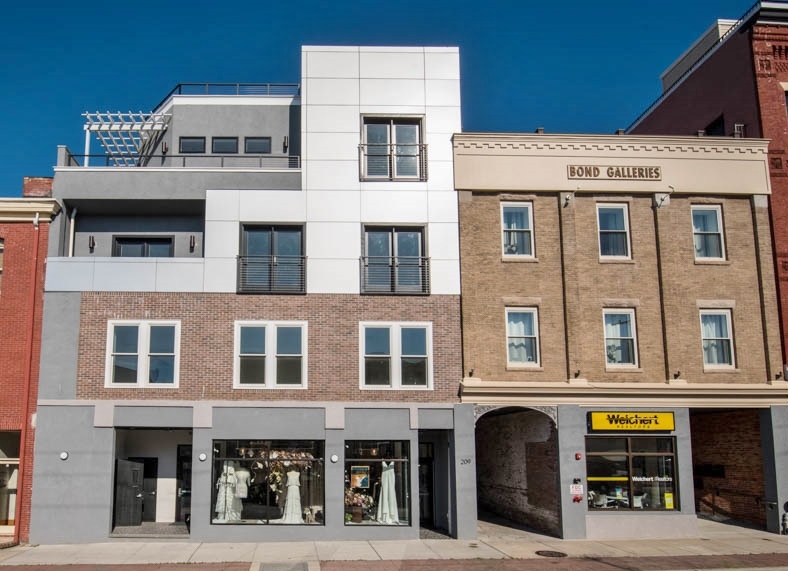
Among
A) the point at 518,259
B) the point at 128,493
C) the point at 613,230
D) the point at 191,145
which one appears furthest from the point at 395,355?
the point at 191,145

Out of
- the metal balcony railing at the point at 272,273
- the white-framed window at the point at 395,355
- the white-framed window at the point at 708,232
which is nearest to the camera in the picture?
the white-framed window at the point at 395,355

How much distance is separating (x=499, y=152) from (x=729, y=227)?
727 centimetres

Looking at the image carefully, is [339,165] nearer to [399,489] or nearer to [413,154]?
[413,154]

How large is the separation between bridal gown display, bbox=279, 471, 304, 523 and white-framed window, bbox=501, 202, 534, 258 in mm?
8565

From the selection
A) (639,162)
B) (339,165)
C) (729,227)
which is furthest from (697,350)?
(339,165)

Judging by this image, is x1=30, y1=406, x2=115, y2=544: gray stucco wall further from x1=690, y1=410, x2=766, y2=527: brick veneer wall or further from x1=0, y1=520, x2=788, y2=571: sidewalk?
x1=690, y1=410, x2=766, y2=527: brick veneer wall

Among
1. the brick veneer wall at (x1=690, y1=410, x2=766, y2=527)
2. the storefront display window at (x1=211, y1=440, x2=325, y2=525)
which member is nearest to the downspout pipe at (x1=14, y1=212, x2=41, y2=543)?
the storefront display window at (x1=211, y1=440, x2=325, y2=525)

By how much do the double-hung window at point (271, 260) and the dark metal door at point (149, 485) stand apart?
240 inches

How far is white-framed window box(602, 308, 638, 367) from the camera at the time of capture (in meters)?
22.1

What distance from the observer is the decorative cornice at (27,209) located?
69.2 feet

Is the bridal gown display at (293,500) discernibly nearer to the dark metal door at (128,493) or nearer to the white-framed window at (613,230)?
the dark metal door at (128,493)

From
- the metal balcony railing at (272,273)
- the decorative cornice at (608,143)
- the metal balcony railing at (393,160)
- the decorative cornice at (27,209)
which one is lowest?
the metal balcony railing at (272,273)

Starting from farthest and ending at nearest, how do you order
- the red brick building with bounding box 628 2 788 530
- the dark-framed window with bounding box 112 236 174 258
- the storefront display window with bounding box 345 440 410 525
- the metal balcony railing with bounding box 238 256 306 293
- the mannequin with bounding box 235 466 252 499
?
the dark-framed window with bounding box 112 236 174 258 → the red brick building with bounding box 628 2 788 530 → the metal balcony railing with bounding box 238 256 306 293 → the storefront display window with bounding box 345 440 410 525 → the mannequin with bounding box 235 466 252 499

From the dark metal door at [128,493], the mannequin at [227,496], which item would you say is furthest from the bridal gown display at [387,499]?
the dark metal door at [128,493]
